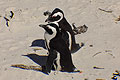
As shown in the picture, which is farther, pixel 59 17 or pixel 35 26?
pixel 35 26

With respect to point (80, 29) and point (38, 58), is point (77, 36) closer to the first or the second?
point (80, 29)

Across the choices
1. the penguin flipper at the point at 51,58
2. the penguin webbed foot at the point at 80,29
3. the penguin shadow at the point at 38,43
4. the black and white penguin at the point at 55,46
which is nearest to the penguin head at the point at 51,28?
the black and white penguin at the point at 55,46

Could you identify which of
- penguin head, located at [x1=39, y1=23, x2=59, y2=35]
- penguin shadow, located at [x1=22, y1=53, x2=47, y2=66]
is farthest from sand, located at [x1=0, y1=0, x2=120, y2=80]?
penguin head, located at [x1=39, y1=23, x2=59, y2=35]

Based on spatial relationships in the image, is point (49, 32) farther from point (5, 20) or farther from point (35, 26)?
point (5, 20)

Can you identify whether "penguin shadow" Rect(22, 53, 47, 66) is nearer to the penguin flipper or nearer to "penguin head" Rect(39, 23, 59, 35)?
the penguin flipper

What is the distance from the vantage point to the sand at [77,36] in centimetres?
363

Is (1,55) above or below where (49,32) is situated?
below

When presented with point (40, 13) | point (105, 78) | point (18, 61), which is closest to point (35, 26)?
point (40, 13)

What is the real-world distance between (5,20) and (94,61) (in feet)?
9.23

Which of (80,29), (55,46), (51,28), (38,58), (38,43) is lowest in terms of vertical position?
(38,58)

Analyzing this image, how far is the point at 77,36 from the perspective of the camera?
4879mm

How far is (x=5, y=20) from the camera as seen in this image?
18.9 feet

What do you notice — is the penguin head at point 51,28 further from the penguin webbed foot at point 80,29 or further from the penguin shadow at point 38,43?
the penguin webbed foot at point 80,29

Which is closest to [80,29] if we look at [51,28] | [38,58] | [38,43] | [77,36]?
[77,36]
